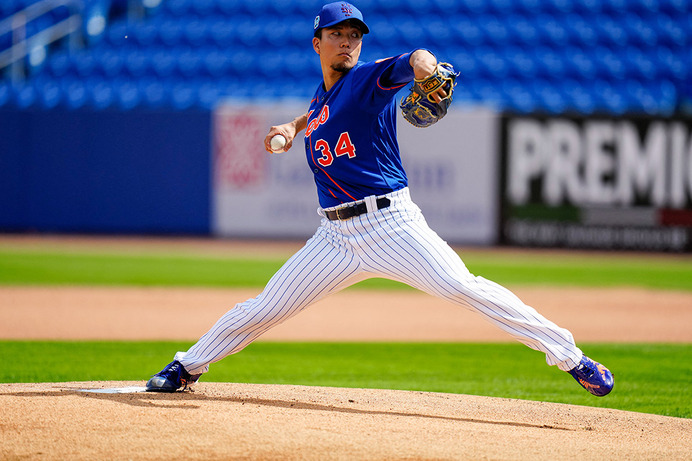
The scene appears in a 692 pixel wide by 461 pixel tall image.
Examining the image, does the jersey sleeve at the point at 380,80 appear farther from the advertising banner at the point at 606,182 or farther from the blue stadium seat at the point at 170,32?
the blue stadium seat at the point at 170,32

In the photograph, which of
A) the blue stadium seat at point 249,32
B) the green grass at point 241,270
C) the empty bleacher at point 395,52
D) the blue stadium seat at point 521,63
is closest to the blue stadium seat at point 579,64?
the empty bleacher at point 395,52

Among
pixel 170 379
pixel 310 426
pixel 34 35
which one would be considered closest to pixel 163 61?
pixel 34 35

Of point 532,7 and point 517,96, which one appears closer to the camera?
point 517,96

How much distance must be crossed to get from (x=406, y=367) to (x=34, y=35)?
46.3 ft

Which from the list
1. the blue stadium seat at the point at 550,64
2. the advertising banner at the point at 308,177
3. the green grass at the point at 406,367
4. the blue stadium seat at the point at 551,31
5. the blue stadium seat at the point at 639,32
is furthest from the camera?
the blue stadium seat at the point at 551,31

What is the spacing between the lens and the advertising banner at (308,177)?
1446cm

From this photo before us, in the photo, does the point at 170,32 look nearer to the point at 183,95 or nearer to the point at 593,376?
the point at 183,95

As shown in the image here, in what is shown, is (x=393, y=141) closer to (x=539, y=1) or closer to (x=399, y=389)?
(x=399, y=389)

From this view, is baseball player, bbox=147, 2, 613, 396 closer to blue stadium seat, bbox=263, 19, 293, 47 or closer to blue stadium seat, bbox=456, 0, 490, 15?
blue stadium seat, bbox=263, 19, 293, 47

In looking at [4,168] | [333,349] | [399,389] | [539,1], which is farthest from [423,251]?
[539,1]

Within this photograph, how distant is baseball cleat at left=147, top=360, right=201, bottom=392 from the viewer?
407 centimetres

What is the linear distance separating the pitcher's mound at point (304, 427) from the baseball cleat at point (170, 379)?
5 centimetres

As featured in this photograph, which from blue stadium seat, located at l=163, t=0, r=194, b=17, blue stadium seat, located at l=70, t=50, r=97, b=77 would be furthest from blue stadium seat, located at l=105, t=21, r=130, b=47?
blue stadium seat, located at l=163, t=0, r=194, b=17

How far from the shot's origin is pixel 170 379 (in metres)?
4.09
